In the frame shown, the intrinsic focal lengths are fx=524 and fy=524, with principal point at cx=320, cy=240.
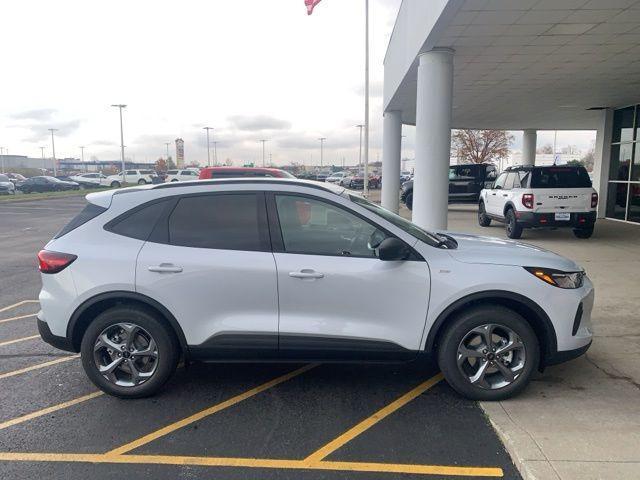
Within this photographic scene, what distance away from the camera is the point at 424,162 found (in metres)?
9.62

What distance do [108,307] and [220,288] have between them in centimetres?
95

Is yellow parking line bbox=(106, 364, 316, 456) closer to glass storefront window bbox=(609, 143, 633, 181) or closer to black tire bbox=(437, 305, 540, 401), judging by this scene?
black tire bbox=(437, 305, 540, 401)

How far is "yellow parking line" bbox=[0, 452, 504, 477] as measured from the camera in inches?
125

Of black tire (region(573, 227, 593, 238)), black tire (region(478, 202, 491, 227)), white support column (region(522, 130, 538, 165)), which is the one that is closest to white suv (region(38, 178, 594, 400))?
black tire (region(573, 227, 593, 238))

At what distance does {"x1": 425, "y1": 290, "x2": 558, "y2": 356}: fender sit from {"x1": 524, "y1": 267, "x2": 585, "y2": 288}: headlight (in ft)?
0.69

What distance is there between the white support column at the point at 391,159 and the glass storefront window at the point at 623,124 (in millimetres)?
7472

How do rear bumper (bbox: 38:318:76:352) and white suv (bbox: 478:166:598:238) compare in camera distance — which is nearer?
rear bumper (bbox: 38:318:76:352)

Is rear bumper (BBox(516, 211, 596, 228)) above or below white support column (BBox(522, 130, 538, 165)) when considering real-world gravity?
below

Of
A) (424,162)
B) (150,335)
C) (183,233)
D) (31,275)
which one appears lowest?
(31,275)

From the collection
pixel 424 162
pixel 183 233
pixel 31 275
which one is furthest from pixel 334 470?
pixel 31 275

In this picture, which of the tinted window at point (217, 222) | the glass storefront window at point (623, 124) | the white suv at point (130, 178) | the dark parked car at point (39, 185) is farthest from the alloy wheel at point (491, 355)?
the white suv at point (130, 178)

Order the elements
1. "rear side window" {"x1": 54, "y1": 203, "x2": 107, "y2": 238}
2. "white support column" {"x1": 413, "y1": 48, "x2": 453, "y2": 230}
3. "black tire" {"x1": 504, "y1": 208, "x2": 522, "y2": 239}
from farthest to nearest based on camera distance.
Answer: "black tire" {"x1": 504, "y1": 208, "x2": 522, "y2": 239} → "white support column" {"x1": 413, "y1": 48, "x2": 453, "y2": 230} → "rear side window" {"x1": 54, "y1": 203, "x2": 107, "y2": 238}

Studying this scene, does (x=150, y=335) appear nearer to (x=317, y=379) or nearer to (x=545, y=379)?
(x=317, y=379)

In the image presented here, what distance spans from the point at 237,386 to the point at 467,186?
19.3 metres
